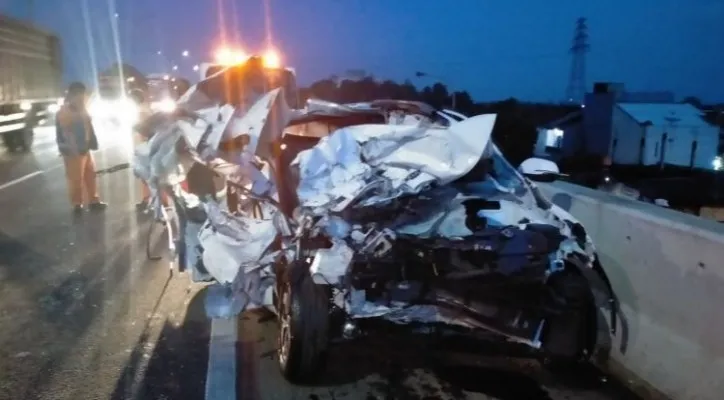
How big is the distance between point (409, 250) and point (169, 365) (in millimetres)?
1865

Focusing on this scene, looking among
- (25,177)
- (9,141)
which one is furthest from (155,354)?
(9,141)

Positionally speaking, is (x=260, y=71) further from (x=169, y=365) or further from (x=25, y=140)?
(x=25, y=140)

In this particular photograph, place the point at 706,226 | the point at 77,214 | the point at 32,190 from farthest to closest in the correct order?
the point at 32,190
the point at 77,214
the point at 706,226

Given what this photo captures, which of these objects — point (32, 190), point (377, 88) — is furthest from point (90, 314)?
point (377, 88)

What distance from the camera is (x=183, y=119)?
6.43 metres

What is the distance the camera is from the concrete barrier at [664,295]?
154 inches

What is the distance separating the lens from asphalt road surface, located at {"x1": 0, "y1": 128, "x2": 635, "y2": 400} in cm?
443

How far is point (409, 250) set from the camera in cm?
424

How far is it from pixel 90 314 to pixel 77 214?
4769 mm

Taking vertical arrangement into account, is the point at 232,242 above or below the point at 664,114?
above

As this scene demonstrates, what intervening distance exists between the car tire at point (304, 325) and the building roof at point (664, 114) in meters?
43.3

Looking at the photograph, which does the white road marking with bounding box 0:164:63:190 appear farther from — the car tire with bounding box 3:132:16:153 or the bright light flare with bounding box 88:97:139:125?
the bright light flare with bounding box 88:97:139:125

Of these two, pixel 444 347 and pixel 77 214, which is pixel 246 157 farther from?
pixel 77 214

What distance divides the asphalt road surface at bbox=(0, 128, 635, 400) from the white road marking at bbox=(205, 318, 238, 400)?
0.8 inches
